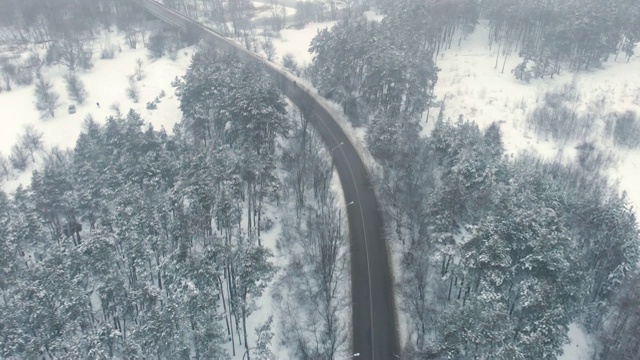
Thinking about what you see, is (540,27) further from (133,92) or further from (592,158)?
(133,92)

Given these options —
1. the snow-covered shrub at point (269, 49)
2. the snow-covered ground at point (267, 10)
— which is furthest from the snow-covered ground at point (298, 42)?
the snow-covered ground at point (267, 10)

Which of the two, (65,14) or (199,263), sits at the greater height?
(65,14)

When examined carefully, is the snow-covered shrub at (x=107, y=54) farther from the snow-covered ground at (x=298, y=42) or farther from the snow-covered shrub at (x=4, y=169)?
the snow-covered shrub at (x=4, y=169)

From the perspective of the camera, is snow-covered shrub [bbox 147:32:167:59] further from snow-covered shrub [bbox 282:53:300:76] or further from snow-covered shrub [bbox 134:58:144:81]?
snow-covered shrub [bbox 282:53:300:76]

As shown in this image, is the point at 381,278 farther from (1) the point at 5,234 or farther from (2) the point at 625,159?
(2) the point at 625,159

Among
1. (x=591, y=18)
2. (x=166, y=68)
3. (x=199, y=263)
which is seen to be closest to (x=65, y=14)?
(x=166, y=68)

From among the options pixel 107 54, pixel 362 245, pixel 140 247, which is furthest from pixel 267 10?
pixel 140 247
